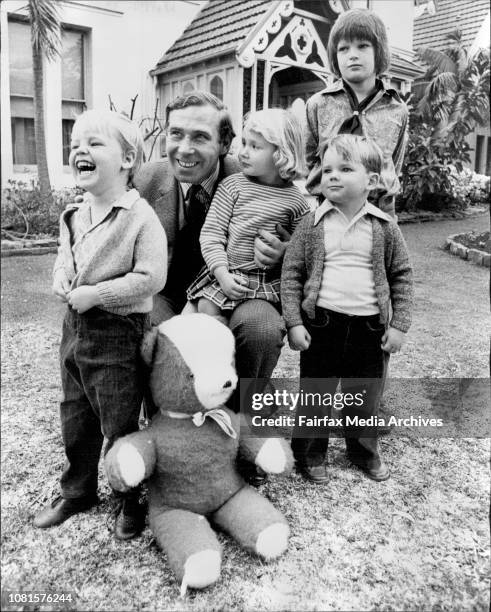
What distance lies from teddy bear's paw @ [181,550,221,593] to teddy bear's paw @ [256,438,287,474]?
25 cm

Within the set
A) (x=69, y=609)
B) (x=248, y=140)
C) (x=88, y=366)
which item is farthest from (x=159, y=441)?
(x=248, y=140)

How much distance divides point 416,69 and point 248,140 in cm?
99

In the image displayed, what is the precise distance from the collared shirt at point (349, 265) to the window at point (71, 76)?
3.02 ft

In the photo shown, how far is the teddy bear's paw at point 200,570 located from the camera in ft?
3.82

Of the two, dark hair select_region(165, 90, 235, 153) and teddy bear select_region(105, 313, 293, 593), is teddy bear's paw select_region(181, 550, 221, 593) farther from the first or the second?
dark hair select_region(165, 90, 235, 153)

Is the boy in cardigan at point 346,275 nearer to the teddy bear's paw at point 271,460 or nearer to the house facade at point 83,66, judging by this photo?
the teddy bear's paw at point 271,460

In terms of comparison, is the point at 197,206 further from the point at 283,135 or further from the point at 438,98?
the point at 438,98

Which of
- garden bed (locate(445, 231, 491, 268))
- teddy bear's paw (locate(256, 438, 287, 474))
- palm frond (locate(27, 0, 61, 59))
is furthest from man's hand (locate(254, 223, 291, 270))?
garden bed (locate(445, 231, 491, 268))

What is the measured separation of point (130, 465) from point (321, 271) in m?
0.70

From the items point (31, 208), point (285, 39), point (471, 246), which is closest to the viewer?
point (31, 208)

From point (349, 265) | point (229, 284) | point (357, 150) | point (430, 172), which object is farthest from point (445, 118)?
point (229, 284)

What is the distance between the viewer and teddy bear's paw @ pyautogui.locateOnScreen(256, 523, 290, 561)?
4.19 ft

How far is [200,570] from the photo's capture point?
1.17 m

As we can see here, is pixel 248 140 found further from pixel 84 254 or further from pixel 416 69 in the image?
pixel 416 69
